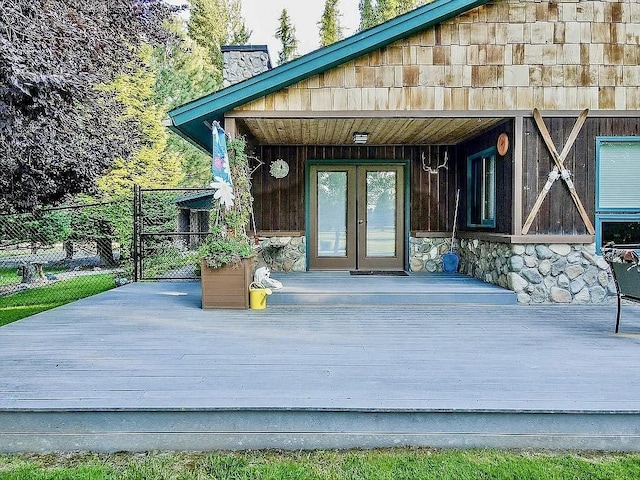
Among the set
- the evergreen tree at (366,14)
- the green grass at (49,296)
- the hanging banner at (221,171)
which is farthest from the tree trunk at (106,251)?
the evergreen tree at (366,14)

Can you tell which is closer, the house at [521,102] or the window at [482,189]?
the house at [521,102]

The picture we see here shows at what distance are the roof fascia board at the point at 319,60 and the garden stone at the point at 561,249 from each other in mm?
3163

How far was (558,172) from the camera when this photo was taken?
6449mm

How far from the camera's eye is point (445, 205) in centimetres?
900

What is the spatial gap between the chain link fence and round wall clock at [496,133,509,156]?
24.6ft

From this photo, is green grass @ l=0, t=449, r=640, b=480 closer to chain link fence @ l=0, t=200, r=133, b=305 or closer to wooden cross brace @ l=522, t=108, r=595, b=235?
wooden cross brace @ l=522, t=108, r=595, b=235

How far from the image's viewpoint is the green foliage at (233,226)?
603cm

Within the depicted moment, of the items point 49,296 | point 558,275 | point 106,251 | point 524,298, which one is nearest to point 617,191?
point 558,275

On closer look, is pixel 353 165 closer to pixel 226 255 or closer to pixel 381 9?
pixel 226 255

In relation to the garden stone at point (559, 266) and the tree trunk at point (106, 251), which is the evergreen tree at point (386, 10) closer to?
the tree trunk at point (106, 251)

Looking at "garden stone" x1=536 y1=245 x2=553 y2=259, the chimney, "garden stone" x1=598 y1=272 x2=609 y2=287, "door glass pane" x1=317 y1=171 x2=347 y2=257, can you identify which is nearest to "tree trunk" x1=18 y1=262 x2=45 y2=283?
"door glass pane" x1=317 y1=171 x2=347 y2=257

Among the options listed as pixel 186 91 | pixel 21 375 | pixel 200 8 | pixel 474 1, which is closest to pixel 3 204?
pixel 21 375

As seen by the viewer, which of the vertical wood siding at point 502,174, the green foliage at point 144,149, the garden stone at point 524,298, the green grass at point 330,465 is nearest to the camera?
the green grass at point 330,465

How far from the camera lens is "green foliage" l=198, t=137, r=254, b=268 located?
603 centimetres
